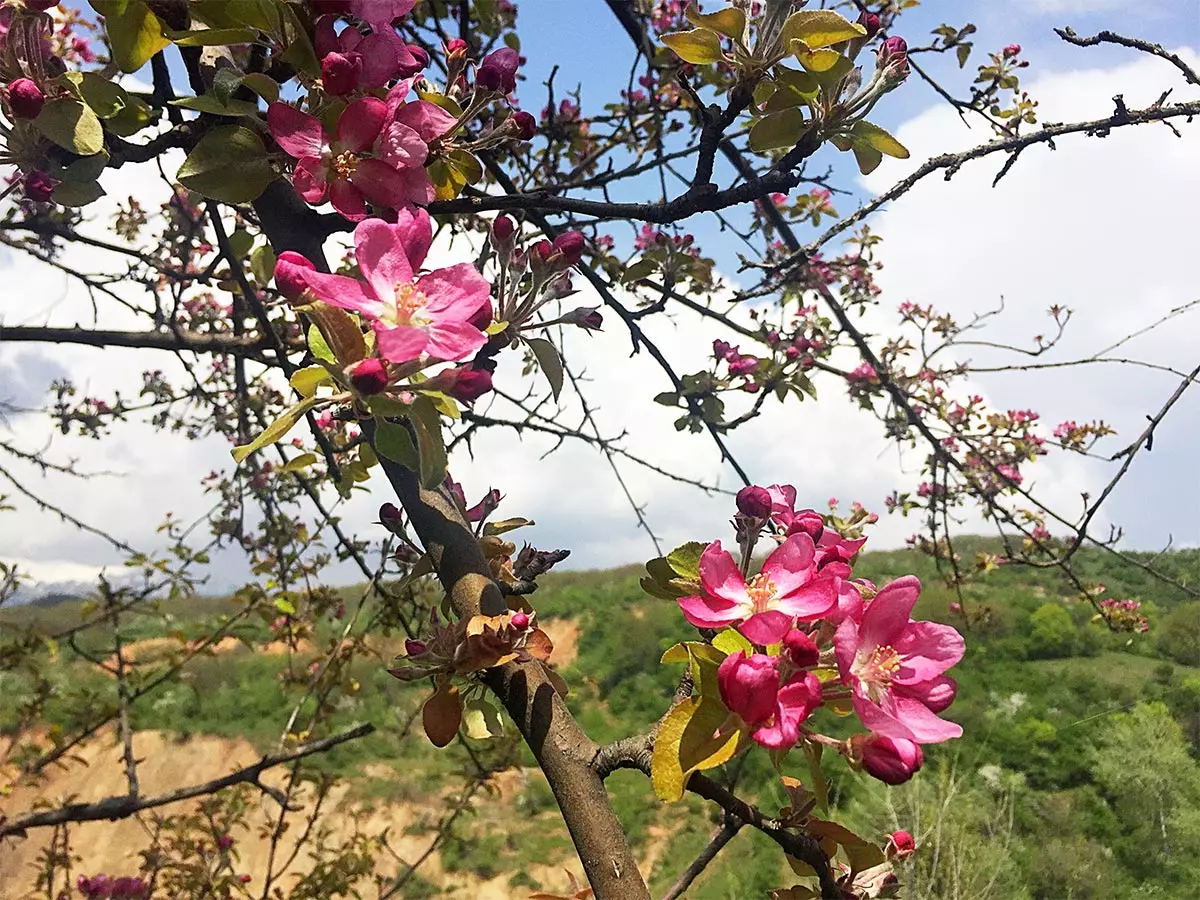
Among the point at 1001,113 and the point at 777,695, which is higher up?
the point at 1001,113

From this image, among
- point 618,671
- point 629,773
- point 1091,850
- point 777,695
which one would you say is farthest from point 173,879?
point 618,671

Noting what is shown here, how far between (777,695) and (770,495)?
229mm

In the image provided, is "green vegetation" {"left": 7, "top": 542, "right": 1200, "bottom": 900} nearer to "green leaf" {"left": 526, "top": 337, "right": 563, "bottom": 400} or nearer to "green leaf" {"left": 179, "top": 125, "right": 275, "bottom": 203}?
"green leaf" {"left": 526, "top": 337, "right": 563, "bottom": 400}

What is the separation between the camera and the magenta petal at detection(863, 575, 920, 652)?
20.9 inches

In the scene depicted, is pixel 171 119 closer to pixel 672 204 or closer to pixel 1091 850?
pixel 672 204

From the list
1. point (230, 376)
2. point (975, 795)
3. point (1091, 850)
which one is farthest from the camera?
point (975, 795)

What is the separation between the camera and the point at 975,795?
16.7ft

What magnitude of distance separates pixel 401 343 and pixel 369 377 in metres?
0.03

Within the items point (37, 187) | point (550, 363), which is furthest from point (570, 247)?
point (37, 187)

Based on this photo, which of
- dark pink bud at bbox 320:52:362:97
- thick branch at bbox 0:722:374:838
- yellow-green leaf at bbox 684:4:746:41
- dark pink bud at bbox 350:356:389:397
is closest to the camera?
dark pink bud at bbox 350:356:389:397

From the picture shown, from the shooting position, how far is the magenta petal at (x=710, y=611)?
51cm

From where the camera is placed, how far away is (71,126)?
1.96 ft

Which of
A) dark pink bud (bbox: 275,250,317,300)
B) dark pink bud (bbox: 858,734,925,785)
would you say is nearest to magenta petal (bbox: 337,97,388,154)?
dark pink bud (bbox: 275,250,317,300)

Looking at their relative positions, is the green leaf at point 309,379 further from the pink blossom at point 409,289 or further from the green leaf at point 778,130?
the green leaf at point 778,130
